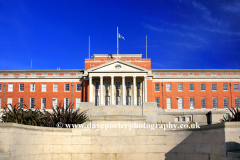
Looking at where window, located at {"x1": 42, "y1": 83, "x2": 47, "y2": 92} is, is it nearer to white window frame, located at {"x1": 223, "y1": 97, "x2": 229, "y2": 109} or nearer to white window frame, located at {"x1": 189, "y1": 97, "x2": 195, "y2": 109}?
white window frame, located at {"x1": 189, "y1": 97, "x2": 195, "y2": 109}

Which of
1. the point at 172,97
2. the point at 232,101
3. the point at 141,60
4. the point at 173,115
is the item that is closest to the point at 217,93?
the point at 232,101

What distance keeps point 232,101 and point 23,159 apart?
52614 mm

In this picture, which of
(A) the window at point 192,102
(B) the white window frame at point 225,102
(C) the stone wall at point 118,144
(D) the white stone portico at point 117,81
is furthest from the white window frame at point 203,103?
(C) the stone wall at point 118,144

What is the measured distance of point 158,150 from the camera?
19.4 metres

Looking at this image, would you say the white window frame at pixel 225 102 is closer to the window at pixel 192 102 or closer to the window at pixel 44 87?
the window at pixel 192 102

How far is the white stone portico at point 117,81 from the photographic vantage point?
54781 millimetres

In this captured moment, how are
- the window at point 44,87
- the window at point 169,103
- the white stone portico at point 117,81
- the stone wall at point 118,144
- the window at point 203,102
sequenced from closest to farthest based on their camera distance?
the stone wall at point 118,144 < the white stone portico at point 117,81 < the window at point 169,103 < the window at point 203,102 < the window at point 44,87

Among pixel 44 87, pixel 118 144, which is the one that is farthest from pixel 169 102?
pixel 118 144

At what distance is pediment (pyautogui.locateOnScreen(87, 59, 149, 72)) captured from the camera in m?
54.8

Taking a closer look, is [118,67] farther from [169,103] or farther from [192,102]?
[192,102]

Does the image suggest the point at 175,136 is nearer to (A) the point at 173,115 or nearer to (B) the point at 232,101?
(A) the point at 173,115

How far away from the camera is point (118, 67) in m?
55.4

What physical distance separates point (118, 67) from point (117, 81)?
3854 mm

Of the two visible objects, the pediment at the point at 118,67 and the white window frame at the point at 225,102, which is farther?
the white window frame at the point at 225,102
